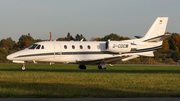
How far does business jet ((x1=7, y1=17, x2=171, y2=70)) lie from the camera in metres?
28.8

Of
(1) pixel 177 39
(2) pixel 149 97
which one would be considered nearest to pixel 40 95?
(2) pixel 149 97

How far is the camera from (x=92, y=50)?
3098 cm

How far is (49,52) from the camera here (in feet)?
95.8

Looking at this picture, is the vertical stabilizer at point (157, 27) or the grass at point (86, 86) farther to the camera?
the vertical stabilizer at point (157, 27)

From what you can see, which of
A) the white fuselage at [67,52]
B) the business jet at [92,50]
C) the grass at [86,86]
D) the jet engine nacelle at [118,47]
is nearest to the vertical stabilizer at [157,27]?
the business jet at [92,50]

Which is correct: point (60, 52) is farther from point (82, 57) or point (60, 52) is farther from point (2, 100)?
point (2, 100)

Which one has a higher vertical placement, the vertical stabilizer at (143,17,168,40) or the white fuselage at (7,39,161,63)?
the vertical stabilizer at (143,17,168,40)

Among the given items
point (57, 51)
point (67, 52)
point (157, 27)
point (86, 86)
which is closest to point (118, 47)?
point (67, 52)

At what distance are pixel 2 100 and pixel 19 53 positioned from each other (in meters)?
19.5

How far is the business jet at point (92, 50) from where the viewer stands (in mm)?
28750

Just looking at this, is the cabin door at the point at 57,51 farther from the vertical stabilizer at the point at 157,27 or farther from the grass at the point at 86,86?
the grass at the point at 86,86

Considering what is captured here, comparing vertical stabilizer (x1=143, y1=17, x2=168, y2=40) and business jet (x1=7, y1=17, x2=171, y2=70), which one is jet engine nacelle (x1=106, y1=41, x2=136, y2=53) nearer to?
business jet (x1=7, y1=17, x2=171, y2=70)

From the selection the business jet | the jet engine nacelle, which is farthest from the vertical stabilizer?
the jet engine nacelle

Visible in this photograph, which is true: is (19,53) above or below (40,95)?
above
